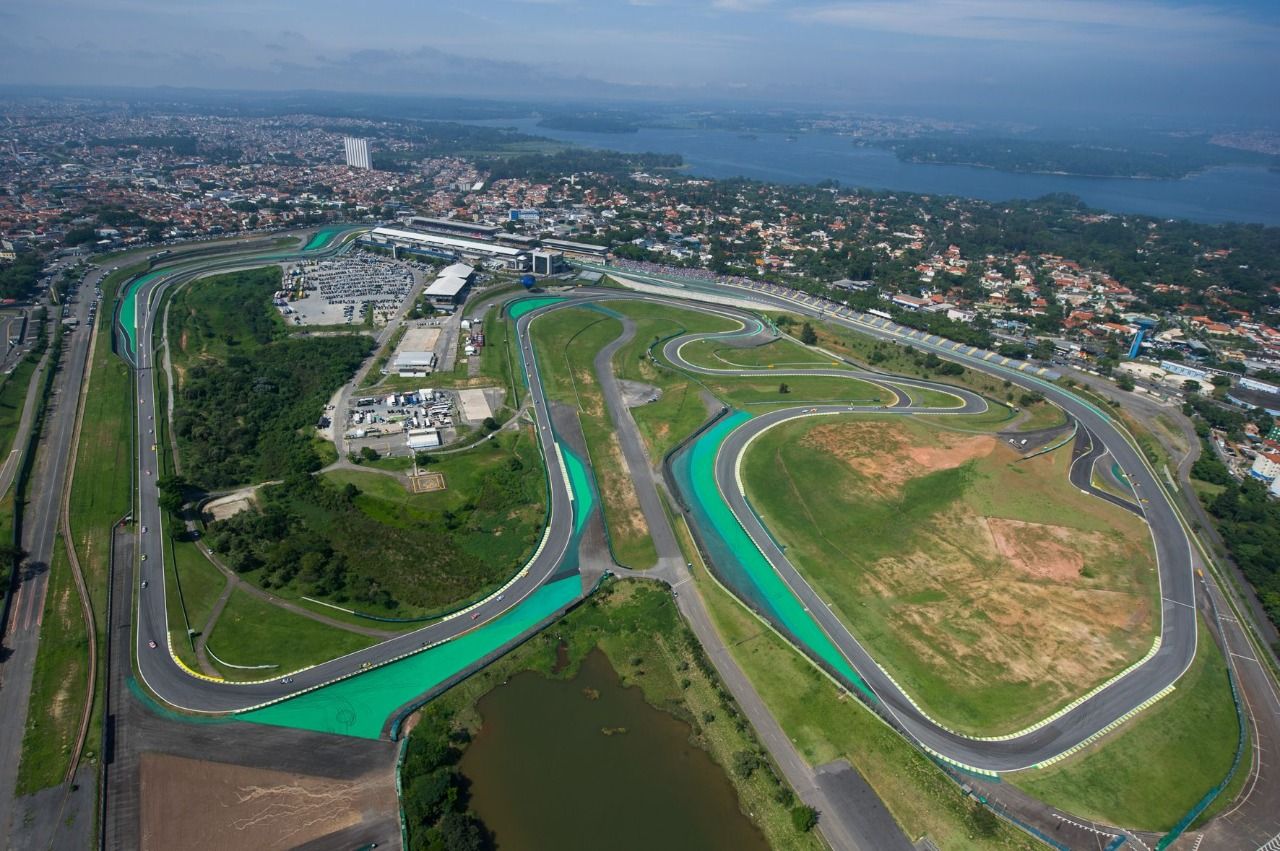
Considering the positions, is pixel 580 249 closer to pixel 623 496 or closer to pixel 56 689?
pixel 623 496

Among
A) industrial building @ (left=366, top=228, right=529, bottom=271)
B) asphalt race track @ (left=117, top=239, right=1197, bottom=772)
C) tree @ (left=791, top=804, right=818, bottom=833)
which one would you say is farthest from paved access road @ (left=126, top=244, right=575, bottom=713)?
industrial building @ (left=366, top=228, right=529, bottom=271)

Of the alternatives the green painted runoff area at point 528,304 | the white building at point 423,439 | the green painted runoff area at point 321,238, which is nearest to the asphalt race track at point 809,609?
the white building at point 423,439

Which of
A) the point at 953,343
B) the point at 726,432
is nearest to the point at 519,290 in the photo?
the point at 726,432

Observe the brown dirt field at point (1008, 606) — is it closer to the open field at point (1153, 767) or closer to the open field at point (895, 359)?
the open field at point (1153, 767)

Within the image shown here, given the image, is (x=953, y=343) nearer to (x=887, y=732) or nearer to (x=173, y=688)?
(x=887, y=732)

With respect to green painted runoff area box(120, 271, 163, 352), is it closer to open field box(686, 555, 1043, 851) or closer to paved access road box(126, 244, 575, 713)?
paved access road box(126, 244, 575, 713)

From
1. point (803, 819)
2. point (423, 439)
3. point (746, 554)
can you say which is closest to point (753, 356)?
point (746, 554)
